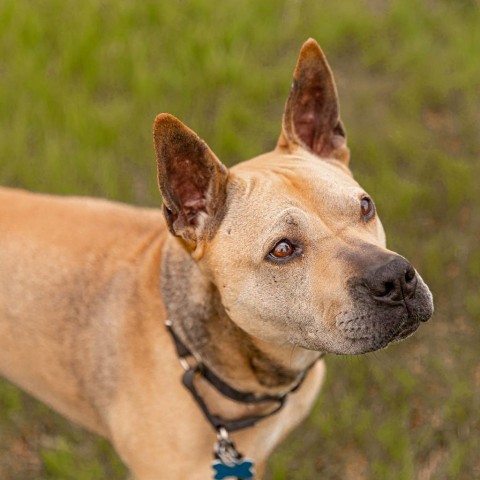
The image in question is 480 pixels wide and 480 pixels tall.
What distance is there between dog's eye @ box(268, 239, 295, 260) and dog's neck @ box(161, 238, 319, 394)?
15.7 inches

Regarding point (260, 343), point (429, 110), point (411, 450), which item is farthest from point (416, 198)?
point (260, 343)

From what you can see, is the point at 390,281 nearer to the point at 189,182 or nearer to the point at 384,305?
the point at 384,305

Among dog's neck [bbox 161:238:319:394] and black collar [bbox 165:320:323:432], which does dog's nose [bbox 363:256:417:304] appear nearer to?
dog's neck [bbox 161:238:319:394]

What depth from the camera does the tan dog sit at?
2865 mm

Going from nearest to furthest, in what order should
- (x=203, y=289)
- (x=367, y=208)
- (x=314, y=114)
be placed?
(x=367, y=208) → (x=203, y=289) → (x=314, y=114)

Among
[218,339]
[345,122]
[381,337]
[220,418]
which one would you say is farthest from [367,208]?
[345,122]

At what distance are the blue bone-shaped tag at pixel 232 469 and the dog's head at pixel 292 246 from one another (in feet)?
2.54

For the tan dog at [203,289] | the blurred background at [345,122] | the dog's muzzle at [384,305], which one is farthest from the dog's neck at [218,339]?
the blurred background at [345,122]

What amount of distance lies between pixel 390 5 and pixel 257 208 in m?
4.61

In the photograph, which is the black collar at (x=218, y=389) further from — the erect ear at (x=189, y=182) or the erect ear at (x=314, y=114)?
the erect ear at (x=314, y=114)

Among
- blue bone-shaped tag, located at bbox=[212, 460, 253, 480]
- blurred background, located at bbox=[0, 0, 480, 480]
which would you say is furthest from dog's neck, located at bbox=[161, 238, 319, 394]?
blurred background, located at bbox=[0, 0, 480, 480]

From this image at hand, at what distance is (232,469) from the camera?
3.48 m

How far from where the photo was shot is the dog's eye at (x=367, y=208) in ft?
10.2

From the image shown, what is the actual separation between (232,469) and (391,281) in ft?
4.40
